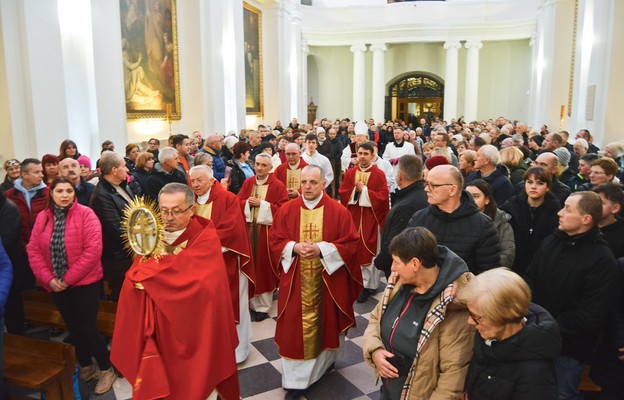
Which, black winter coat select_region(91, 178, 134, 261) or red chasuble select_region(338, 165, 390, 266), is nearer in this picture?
black winter coat select_region(91, 178, 134, 261)

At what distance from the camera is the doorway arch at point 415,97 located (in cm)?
2880

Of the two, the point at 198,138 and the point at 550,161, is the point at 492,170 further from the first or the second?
the point at 198,138

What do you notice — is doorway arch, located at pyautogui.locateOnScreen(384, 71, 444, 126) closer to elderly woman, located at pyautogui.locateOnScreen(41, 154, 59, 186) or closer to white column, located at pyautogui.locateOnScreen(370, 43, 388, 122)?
white column, located at pyautogui.locateOnScreen(370, 43, 388, 122)

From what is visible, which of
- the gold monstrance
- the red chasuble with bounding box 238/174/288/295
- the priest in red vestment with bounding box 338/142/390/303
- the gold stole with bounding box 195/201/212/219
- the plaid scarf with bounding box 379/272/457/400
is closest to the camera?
the plaid scarf with bounding box 379/272/457/400

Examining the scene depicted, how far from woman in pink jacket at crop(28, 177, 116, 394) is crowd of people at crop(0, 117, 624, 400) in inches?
0.5

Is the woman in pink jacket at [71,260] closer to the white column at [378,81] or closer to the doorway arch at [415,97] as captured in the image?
the white column at [378,81]

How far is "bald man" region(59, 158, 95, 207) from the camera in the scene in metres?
5.33

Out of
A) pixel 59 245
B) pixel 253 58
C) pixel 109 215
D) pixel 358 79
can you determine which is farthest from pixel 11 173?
pixel 358 79

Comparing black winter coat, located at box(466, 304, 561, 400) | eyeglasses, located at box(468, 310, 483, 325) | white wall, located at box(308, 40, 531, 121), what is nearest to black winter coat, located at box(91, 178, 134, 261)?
eyeglasses, located at box(468, 310, 483, 325)

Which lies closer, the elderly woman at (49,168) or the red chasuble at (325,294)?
the red chasuble at (325,294)

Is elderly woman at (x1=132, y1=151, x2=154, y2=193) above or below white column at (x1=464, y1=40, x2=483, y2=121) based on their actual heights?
below

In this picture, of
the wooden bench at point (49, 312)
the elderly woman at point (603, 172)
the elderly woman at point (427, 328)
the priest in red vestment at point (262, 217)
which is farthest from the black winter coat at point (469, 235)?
the wooden bench at point (49, 312)

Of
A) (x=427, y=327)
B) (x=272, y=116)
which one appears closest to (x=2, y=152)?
(x=427, y=327)

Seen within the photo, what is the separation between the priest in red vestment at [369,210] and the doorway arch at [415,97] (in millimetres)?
22856
